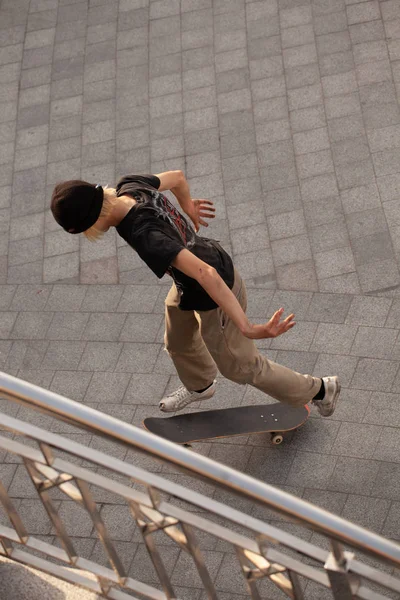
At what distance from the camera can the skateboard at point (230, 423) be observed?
5680 millimetres

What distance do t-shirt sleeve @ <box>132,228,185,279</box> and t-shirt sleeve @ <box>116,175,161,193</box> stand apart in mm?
445

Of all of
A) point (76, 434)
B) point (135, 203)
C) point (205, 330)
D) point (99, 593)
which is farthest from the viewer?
point (76, 434)

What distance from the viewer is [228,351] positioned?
17.5 feet

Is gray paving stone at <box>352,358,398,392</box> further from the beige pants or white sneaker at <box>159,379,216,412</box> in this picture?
white sneaker at <box>159,379,216,412</box>

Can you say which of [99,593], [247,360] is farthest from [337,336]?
[99,593]

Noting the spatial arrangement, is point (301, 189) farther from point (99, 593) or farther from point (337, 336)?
point (99, 593)

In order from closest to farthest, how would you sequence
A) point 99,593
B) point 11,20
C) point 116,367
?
point 99,593 → point 116,367 → point 11,20

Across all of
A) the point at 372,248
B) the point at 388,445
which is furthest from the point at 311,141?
the point at 388,445

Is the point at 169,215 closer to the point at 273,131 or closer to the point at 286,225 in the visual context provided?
the point at 286,225

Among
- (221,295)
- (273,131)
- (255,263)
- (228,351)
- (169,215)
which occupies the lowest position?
(255,263)

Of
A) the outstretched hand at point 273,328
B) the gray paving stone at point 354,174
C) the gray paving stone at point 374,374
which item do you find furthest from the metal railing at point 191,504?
the gray paving stone at point 354,174

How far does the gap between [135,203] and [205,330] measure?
2.98ft

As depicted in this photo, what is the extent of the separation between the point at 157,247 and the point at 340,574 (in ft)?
6.67

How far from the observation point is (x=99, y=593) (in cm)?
370
